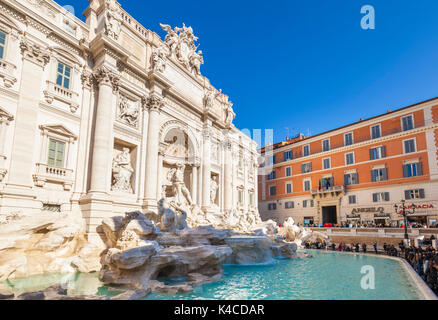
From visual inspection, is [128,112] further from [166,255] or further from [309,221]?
[309,221]

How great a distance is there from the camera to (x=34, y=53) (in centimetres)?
1241

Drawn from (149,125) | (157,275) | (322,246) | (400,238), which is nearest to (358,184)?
(400,238)

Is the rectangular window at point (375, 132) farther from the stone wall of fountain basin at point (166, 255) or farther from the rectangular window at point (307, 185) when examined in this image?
the stone wall of fountain basin at point (166, 255)

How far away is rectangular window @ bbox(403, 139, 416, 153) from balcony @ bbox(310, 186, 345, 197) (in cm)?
726

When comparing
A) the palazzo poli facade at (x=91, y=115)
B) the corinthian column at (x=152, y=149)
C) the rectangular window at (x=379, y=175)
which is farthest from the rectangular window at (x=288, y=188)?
the corinthian column at (x=152, y=149)

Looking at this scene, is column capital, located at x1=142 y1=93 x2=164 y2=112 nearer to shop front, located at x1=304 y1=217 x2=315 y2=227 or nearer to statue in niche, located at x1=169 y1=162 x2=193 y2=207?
statue in niche, located at x1=169 y1=162 x2=193 y2=207

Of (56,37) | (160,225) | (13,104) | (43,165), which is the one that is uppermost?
(56,37)

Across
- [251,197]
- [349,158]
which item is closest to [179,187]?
[251,197]

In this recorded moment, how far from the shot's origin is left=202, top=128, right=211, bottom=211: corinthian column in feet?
70.4

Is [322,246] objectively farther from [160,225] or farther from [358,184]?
[160,225]

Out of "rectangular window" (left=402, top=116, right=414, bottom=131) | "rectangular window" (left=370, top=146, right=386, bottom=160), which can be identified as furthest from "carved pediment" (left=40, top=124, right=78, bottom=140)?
"rectangular window" (left=402, top=116, right=414, bottom=131)

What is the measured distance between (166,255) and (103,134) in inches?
310
